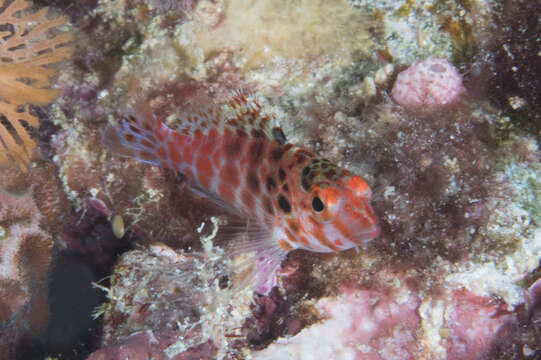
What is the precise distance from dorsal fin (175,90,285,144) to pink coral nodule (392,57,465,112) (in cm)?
124

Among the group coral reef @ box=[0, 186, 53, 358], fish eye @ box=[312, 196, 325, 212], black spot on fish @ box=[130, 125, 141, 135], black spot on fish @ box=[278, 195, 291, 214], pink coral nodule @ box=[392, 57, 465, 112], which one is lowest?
coral reef @ box=[0, 186, 53, 358]

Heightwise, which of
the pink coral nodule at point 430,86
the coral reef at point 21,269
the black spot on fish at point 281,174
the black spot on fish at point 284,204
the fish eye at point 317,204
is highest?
the pink coral nodule at point 430,86

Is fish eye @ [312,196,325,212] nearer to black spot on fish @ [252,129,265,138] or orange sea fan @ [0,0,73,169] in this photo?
black spot on fish @ [252,129,265,138]

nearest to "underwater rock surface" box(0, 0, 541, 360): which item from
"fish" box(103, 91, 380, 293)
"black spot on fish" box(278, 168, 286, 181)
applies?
"fish" box(103, 91, 380, 293)

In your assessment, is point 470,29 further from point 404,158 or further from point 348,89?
point 404,158

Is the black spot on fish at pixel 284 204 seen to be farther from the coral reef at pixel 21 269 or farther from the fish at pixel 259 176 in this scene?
the coral reef at pixel 21 269

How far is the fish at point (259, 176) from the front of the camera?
2.56 meters

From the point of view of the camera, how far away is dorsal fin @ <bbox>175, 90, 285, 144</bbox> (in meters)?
3.11

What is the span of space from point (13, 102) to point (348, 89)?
11.5 feet

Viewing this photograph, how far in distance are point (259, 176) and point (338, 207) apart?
0.80 metres

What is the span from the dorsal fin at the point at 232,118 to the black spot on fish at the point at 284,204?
18.4 inches

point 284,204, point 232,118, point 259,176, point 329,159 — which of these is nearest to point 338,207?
point 284,204

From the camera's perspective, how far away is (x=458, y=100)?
3.23m

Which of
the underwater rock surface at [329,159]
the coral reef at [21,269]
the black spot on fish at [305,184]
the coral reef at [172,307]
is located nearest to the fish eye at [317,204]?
the black spot on fish at [305,184]
